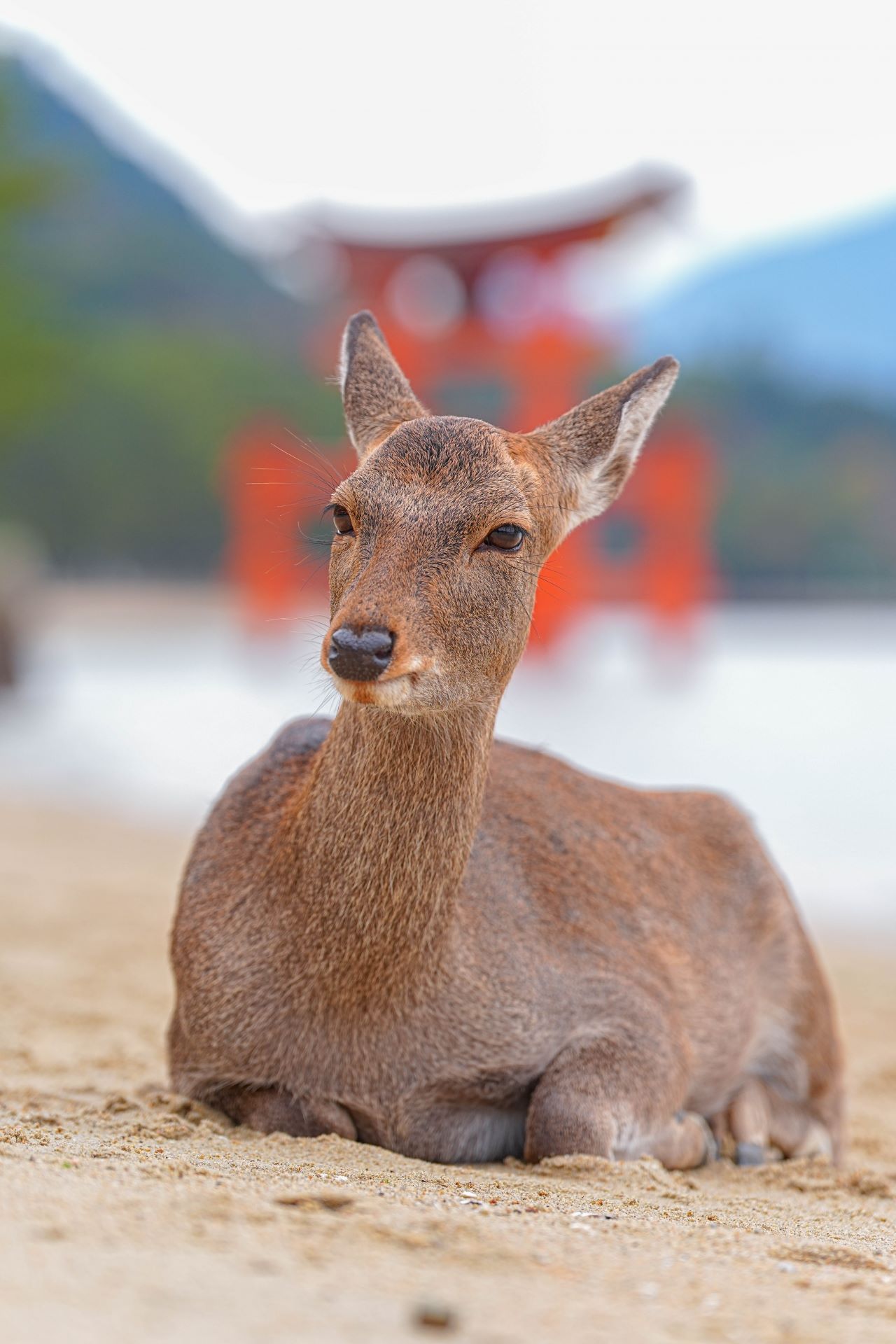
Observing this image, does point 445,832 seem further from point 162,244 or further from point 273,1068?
point 162,244

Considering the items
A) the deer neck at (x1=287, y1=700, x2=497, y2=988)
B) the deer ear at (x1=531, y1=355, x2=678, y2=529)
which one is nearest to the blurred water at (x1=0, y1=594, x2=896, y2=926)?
the deer neck at (x1=287, y1=700, x2=497, y2=988)

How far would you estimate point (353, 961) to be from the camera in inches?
168

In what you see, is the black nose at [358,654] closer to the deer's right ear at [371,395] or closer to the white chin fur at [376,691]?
the white chin fur at [376,691]

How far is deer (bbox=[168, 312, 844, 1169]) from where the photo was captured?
13.6 ft

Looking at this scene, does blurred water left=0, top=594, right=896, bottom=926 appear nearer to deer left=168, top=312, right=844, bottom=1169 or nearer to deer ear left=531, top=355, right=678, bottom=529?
deer left=168, top=312, right=844, bottom=1169

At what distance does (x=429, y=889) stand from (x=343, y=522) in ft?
3.11

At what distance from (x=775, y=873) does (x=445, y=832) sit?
2.15 m

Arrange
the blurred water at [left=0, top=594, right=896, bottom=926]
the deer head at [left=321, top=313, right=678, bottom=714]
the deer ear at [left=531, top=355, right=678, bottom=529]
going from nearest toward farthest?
the deer head at [left=321, top=313, right=678, bottom=714], the deer ear at [left=531, top=355, right=678, bottom=529], the blurred water at [left=0, top=594, right=896, bottom=926]

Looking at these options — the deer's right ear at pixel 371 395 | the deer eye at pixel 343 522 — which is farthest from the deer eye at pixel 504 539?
the deer's right ear at pixel 371 395

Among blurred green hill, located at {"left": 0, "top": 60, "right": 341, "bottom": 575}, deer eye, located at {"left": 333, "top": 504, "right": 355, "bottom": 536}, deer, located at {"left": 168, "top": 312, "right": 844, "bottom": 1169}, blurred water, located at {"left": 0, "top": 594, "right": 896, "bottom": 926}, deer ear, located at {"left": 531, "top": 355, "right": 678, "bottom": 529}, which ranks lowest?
deer, located at {"left": 168, "top": 312, "right": 844, "bottom": 1169}

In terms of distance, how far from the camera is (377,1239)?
2889 mm

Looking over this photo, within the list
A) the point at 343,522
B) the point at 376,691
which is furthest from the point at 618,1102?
the point at 343,522

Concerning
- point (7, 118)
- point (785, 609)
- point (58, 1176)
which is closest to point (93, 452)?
point (785, 609)

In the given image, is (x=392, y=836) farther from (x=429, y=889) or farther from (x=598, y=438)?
(x=598, y=438)
